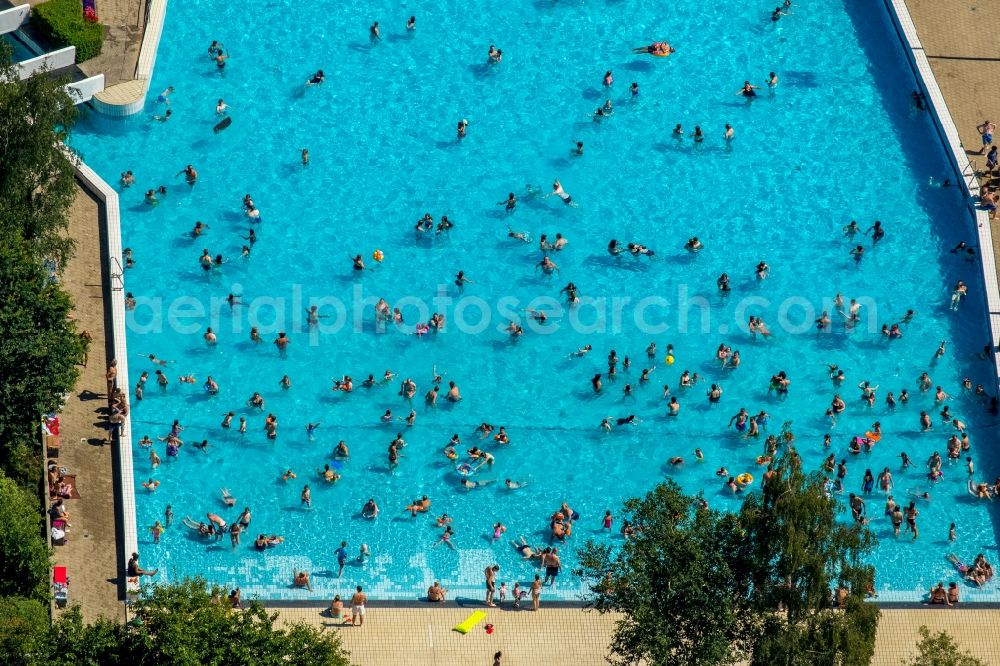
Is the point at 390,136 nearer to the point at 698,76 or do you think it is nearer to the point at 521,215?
the point at 521,215

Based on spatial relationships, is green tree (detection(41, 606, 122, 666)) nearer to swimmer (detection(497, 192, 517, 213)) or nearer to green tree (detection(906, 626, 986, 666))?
green tree (detection(906, 626, 986, 666))

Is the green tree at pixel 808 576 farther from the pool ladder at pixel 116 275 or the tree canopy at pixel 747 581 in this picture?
the pool ladder at pixel 116 275

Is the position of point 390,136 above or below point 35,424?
above

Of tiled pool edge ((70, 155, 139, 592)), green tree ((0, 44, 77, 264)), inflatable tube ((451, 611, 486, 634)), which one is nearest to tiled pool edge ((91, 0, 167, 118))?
tiled pool edge ((70, 155, 139, 592))

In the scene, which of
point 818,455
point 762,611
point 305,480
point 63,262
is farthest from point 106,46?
point 762,611

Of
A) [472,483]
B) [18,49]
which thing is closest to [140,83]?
[18,49]

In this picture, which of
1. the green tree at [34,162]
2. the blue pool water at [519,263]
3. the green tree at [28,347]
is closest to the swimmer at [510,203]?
the blue pool water at [519,263]
